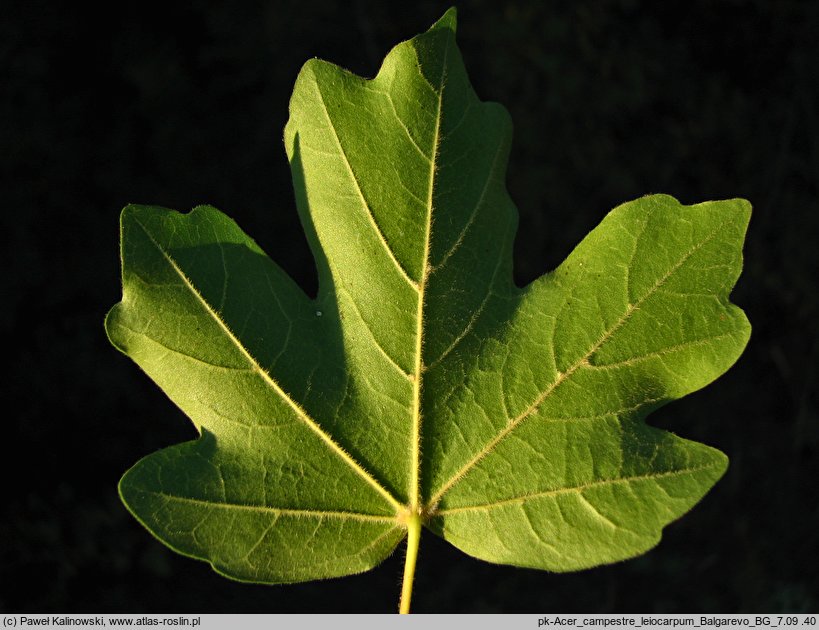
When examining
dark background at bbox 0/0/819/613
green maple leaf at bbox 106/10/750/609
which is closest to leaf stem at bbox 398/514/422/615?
green maple leaf at bbox 106/10/750/609

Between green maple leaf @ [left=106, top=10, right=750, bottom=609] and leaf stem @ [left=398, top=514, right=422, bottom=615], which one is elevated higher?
green maple leaf @ [left=106, top=10, right=750, bottom=609]

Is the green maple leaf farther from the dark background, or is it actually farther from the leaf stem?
the dark background

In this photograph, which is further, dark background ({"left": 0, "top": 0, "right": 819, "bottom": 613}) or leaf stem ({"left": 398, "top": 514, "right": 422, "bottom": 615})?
dark background ({"left": 0, "top": 0, "right": 819, "bottom": 613})

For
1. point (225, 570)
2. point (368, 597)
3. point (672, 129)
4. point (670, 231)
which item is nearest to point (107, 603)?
point (368, 597)

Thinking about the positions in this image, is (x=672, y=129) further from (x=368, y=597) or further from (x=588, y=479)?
(x=588, y=479)

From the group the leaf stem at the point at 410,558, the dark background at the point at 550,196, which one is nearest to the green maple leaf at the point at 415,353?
the leaf stem at the point at 410,558

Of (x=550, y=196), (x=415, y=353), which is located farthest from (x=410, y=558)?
(x=550, y=196)

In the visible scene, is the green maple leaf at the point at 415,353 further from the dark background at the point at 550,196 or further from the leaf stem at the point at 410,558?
the dark background at the point at 550,196
